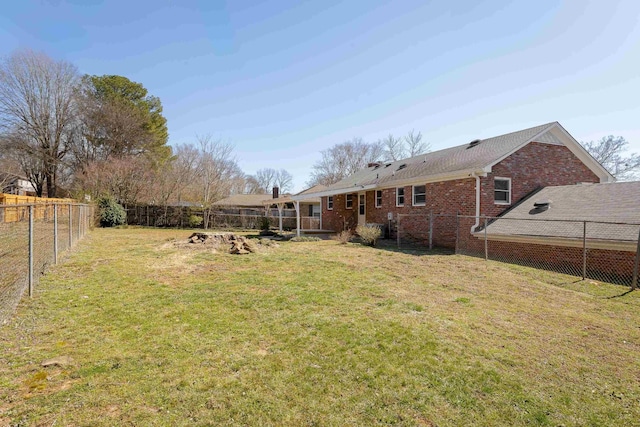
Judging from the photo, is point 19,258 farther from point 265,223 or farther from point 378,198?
point 265,223

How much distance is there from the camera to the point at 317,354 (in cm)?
339

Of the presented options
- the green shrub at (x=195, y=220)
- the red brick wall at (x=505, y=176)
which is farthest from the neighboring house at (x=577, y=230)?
the green shrub at (x=195, y=220)

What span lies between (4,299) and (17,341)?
1044mm

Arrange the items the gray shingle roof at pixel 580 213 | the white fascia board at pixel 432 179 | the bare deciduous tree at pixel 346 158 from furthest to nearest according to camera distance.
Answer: the bare deciduous tree at pixel 346 158
the white fascia board at pixel 432 179
the gray shingle roof at pixel 580 213

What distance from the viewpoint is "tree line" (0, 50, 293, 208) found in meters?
24.8

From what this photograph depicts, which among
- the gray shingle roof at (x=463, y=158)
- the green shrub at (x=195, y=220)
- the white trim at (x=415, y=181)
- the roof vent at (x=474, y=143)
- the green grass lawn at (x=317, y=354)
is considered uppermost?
the roof vent at (x=474, y=143)

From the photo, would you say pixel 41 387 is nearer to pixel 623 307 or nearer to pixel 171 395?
pixel 171 395

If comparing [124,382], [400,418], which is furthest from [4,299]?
[400,418]

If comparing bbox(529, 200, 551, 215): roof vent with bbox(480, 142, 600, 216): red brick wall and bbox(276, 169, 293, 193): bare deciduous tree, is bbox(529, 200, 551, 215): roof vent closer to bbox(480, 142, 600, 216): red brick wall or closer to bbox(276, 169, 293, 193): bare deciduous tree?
bbox(480, 142, 600, 216): red brick wall

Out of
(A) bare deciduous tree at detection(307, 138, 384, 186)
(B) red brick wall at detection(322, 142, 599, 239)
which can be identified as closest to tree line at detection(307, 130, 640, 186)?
(A) bare deciduous tree at detection(307, 138, 384, 186)

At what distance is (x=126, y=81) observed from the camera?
100ft

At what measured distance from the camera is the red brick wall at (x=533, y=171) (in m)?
12.4

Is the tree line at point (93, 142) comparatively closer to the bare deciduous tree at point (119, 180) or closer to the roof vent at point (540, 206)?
the bare deciduous tree at point (119, 180)

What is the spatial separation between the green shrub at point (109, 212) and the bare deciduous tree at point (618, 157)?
1766 inches
